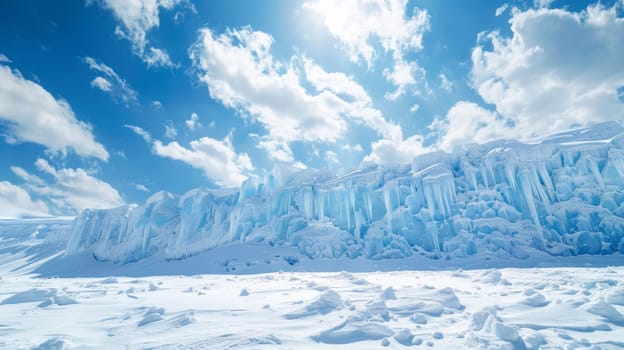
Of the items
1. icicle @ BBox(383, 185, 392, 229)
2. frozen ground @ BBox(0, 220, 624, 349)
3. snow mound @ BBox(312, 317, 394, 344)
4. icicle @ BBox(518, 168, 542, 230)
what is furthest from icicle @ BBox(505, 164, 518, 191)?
snow mound @ BBox(312, 317, 394, 344)

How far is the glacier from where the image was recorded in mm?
30391

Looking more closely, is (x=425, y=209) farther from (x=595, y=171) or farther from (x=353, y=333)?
(x=353, y=333)

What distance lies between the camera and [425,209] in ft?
118

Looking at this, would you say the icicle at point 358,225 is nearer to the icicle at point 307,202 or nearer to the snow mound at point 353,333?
the icicle at point 307,202

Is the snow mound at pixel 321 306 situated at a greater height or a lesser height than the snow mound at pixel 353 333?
greater

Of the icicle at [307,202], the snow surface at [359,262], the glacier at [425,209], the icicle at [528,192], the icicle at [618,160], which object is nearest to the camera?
the snow surface at [359,262]

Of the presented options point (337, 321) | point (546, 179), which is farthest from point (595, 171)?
point (337, 321)

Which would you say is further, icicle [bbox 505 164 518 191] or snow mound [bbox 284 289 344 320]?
icicle [bbox 505 164 518 191]

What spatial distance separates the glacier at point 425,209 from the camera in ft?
99.7

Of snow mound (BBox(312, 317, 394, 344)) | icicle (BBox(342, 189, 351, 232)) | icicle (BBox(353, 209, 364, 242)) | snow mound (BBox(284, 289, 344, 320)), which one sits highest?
icicle (BBox(342, 189, 351, 232))

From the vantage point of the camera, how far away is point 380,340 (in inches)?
303

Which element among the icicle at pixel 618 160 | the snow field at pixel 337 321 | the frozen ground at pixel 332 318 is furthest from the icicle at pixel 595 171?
the snow field at pixel 337 321

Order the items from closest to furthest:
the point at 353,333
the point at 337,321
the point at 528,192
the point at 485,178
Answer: the point at 353,333
the point at 337,321
the point at 528,192
the point at 485,178

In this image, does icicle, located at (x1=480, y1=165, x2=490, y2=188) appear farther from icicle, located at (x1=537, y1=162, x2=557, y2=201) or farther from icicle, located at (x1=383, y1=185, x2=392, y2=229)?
icicle, located at (x1=383, y1=185, x2=392, y2=229)
